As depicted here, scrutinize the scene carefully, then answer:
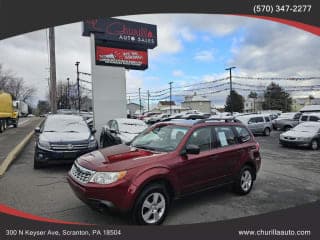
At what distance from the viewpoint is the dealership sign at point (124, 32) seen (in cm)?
1420

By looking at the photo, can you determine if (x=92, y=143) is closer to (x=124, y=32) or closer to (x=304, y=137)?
(x=124, y=32)

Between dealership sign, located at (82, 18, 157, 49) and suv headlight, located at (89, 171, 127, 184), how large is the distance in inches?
→ 443

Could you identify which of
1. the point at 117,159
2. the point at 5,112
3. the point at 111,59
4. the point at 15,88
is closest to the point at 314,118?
the point at 111,59

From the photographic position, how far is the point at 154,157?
4.44 meters

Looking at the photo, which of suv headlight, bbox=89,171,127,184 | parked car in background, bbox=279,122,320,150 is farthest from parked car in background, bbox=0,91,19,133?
parked car in background, bbox=279,122,320,150

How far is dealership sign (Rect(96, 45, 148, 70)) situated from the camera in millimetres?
14695

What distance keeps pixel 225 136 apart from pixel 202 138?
758 millimetres

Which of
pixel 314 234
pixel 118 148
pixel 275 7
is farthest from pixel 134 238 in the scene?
pixel 275 7

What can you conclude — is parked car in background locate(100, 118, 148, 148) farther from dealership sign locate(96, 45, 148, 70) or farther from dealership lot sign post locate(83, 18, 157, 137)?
dealership sign locate(96, 45, 148, 70)

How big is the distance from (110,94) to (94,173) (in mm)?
11096

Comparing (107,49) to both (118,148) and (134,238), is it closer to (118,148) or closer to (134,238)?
(118,148)

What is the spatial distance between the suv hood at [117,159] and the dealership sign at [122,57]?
10600mm

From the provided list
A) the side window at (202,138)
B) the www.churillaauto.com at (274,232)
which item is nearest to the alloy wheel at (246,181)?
the side window at (202,138)

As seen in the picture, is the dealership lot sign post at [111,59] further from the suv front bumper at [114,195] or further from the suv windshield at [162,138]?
the suv front bumper at [114,195]
